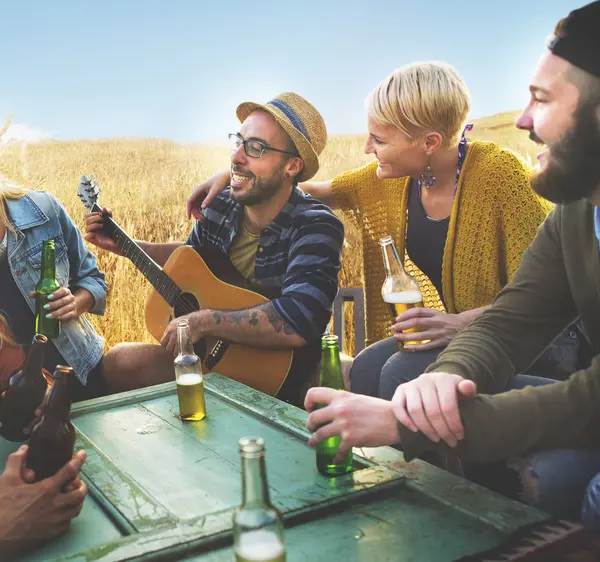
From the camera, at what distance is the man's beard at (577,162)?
1687mm

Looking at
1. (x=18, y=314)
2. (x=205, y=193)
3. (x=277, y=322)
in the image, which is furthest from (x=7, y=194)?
(x=277, y=322)

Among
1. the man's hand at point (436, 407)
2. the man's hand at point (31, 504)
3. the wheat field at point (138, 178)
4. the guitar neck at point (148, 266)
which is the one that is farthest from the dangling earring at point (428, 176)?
the man's hand at point (31, 504)

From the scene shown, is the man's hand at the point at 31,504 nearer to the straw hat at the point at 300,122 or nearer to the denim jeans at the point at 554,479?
the denim jeans at the point at 554,479

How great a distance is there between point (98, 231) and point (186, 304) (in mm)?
596

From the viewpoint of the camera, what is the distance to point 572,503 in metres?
1.59

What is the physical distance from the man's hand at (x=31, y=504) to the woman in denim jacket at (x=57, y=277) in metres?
1.56

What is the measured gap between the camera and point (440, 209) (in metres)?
2.91

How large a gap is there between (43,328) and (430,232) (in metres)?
1.68

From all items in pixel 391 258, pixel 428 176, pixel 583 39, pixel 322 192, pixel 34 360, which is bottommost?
pixel 34 360

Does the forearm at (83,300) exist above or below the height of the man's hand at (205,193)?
below

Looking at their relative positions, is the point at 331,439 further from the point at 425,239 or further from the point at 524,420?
the point at 425,239

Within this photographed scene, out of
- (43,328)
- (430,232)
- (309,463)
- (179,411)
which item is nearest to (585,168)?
(309,463)

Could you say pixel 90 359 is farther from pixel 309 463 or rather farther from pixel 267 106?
pixel 309 463

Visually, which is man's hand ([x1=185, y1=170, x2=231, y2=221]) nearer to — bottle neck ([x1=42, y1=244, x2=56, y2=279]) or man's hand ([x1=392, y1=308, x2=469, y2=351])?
bottle neck ([x1=42, y1=244, x2=56, y2=279])
